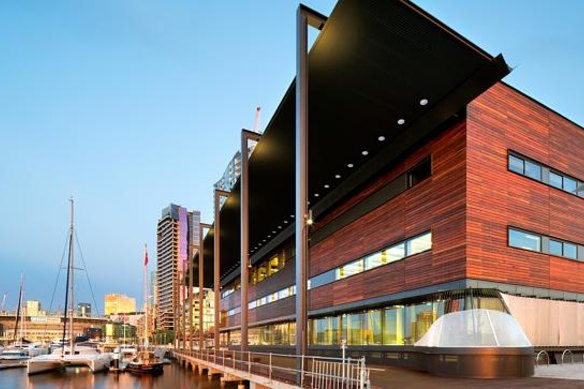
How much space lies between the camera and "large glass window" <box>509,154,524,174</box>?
17.4m

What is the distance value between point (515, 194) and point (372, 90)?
251 inches

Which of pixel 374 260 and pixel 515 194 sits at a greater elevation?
pixel 515 194

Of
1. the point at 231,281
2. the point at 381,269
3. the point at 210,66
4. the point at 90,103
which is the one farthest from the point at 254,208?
the point at 210,66

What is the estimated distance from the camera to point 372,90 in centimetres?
1586

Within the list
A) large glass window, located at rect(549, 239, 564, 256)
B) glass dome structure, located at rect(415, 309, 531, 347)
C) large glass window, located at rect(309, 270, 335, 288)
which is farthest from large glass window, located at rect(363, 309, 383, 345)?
large glass window, located at rect(549, 239, 564, 256)

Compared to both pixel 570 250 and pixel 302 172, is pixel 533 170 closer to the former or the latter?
pixel 570 250

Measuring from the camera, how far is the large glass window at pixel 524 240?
1688 centimetres

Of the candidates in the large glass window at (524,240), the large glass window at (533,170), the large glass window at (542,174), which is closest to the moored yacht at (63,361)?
the large glass window at (524,240)

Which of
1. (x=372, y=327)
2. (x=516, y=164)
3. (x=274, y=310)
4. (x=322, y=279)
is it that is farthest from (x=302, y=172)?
(x=274, y=310)

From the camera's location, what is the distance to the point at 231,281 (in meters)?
60.7

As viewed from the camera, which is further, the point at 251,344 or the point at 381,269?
the point at 251,344

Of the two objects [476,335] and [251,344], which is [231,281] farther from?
[476,335]

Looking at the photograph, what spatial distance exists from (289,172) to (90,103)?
399 ft

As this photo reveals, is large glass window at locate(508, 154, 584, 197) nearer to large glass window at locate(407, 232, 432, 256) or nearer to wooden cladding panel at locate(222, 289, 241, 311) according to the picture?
large glass window at locate(407, 232, 432, 256)
